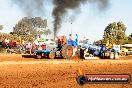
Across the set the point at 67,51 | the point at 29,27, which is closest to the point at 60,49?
the point at 67,51

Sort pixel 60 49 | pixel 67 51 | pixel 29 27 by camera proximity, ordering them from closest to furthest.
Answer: pixel 67 51, pixel 60 49, pixel 29 27

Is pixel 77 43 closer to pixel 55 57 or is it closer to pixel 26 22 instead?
pixel 55 57

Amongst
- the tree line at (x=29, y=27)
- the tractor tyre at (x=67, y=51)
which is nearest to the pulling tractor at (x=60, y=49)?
the tractor tyre at (x=67, y=51)

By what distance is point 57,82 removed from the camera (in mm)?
12273

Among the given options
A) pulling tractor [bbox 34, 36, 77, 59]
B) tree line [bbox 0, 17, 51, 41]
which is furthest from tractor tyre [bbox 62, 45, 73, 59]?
tree line [bbox 0, 17, 51, 41]

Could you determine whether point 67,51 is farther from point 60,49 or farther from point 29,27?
point 29,27

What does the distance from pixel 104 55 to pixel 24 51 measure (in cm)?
1392

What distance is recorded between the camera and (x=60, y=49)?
27859 millimetres

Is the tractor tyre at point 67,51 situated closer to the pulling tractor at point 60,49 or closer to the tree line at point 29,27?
the pulling tractor at point 60,49

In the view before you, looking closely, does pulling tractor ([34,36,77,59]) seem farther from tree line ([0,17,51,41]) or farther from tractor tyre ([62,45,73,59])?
tree line ([0,17,51,41])

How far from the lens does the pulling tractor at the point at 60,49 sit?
2696 centimetres

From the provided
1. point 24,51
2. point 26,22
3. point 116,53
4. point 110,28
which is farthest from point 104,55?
point 26,22

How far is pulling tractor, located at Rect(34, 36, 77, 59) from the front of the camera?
88.4 feet

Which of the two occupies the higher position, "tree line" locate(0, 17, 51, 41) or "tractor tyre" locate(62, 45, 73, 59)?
"tree line" locate(0, 17, 51, 41)
